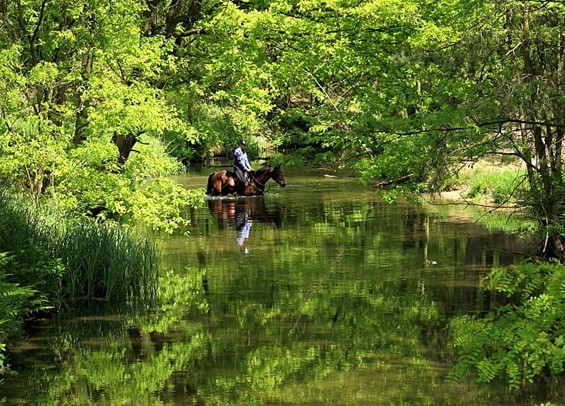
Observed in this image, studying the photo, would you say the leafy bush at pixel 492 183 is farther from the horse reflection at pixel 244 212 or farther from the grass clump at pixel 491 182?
the horse reflection at pixel 244 212

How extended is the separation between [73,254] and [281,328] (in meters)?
3.63

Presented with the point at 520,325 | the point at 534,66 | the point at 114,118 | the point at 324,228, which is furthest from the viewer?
the point at 324,228

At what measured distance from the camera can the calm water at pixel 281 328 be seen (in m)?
10.4

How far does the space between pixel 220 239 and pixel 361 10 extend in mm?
7087

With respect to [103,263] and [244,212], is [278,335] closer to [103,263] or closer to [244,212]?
[103,263]

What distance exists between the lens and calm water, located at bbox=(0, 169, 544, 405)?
Result: 34.1ft

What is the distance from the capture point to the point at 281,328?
13188 mm

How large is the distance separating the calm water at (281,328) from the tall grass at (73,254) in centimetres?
46

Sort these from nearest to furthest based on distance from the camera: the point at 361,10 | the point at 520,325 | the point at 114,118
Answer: the point at 520,325
the point at 114,118
the point at 361,10

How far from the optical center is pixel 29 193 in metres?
16.5

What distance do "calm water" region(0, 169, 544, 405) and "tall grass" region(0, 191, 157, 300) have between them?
46 centimetres

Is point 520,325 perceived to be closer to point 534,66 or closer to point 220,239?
point 534,66

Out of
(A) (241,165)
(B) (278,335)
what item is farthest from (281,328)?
(A) (241,165)

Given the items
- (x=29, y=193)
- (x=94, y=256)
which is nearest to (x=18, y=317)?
(x=94, y=256)
